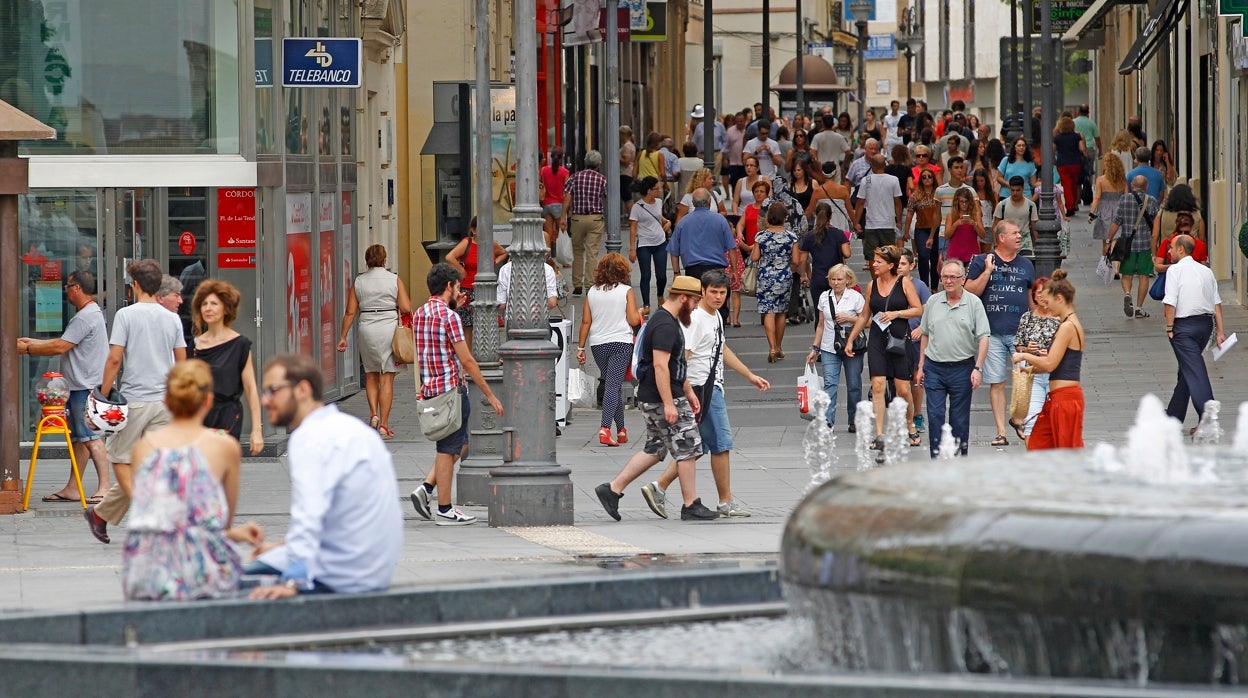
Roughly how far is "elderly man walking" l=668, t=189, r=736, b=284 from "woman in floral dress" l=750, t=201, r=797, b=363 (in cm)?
41

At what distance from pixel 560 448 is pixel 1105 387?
215 inches

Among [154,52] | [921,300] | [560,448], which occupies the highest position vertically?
[154,52]

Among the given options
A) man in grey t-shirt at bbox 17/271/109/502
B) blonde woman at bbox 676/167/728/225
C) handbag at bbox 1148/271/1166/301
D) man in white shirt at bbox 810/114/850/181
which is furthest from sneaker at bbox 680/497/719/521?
man in white shirt at bbox 810/114/850/181

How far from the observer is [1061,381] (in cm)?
1293

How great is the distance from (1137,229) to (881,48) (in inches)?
4045

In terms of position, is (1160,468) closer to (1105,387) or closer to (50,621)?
(50,621)

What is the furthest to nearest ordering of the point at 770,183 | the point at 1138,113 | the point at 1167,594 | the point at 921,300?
the point at 1138,113 → the point at 770,183 → the point at 921,300 → the point at 1167,594

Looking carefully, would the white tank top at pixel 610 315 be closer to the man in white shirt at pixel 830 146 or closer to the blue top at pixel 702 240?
the blue top at pixel 702 240

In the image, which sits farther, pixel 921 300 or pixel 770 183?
pixel 770 183

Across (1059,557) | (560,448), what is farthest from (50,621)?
(560,448)

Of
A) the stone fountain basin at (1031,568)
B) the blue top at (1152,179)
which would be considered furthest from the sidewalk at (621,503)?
the blue top at (1152,179)

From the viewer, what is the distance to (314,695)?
6.38 metres

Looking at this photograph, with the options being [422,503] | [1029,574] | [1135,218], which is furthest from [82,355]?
[1135,218]

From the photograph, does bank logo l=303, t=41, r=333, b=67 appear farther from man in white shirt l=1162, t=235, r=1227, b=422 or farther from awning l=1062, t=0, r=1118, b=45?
awning l=1062, t=0, r=1118, b=45
